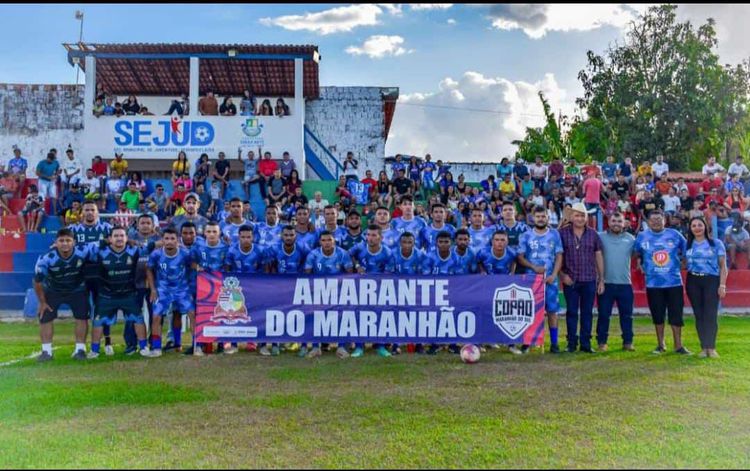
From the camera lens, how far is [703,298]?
9.73 m

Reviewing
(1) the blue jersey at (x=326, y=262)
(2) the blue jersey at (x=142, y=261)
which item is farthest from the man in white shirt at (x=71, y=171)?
(1) the blue jersey at (x=326, y=262)

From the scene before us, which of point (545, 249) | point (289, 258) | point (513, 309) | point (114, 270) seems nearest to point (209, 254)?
point (289, 258)

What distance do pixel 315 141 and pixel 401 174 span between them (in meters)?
5.31

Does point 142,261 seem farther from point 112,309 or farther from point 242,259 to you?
point 242,259

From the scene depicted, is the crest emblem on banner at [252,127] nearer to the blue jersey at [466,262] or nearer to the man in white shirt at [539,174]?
the man in white shirt at [539,174]

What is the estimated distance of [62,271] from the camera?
9.59 metres

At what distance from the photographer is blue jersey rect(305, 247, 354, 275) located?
9.95 m

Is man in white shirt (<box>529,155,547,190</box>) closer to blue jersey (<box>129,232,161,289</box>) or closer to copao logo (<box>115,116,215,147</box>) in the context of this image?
copao logo (<box>115,116,215,147</box>)

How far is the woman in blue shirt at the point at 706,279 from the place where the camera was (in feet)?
31.4

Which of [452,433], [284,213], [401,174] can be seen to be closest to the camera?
[452,433]

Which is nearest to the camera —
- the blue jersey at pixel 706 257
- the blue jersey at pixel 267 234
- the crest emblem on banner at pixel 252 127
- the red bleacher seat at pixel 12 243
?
the blue jersey at pixel 706 257

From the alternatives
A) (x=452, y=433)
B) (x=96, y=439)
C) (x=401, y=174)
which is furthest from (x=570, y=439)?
(x=401, y=174)

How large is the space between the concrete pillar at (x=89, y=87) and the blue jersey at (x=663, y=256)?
17.7m

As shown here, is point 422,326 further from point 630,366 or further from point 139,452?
point 139,452
